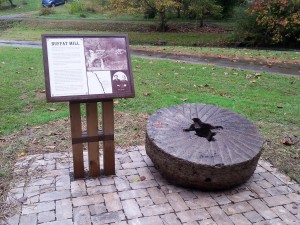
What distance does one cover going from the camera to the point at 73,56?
346 centimetres

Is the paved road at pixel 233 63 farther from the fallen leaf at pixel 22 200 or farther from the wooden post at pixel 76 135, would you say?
the fallen leaf at pixel 22 200

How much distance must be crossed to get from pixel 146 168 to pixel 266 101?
3.40m

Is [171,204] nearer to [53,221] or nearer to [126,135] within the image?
[53,221]

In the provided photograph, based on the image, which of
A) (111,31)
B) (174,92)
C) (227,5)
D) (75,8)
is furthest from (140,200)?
(75,8)

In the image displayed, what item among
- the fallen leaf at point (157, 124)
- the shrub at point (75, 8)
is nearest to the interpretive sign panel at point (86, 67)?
the fallen leaf at point (157, 124)

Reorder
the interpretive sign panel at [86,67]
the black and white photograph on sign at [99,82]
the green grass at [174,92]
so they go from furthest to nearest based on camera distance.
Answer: the green grass at [174,92] < the black and white photograph on sign at [99,82] < the interpretive sign panel at [86,67]

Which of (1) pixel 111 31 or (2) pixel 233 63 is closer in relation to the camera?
(2) pixel 233 63

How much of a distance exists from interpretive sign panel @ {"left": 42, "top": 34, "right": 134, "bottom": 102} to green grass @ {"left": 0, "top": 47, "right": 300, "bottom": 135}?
2135 millimetres

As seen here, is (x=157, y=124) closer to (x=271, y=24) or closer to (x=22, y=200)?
(x=22, y=200)

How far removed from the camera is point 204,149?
3586 millimetres

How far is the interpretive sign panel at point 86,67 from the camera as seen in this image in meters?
3.36

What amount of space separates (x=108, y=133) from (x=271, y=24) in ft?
41.3

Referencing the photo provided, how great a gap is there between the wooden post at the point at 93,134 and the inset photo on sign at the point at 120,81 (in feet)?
0.96

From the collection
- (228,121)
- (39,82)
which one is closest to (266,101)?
(228,121)
